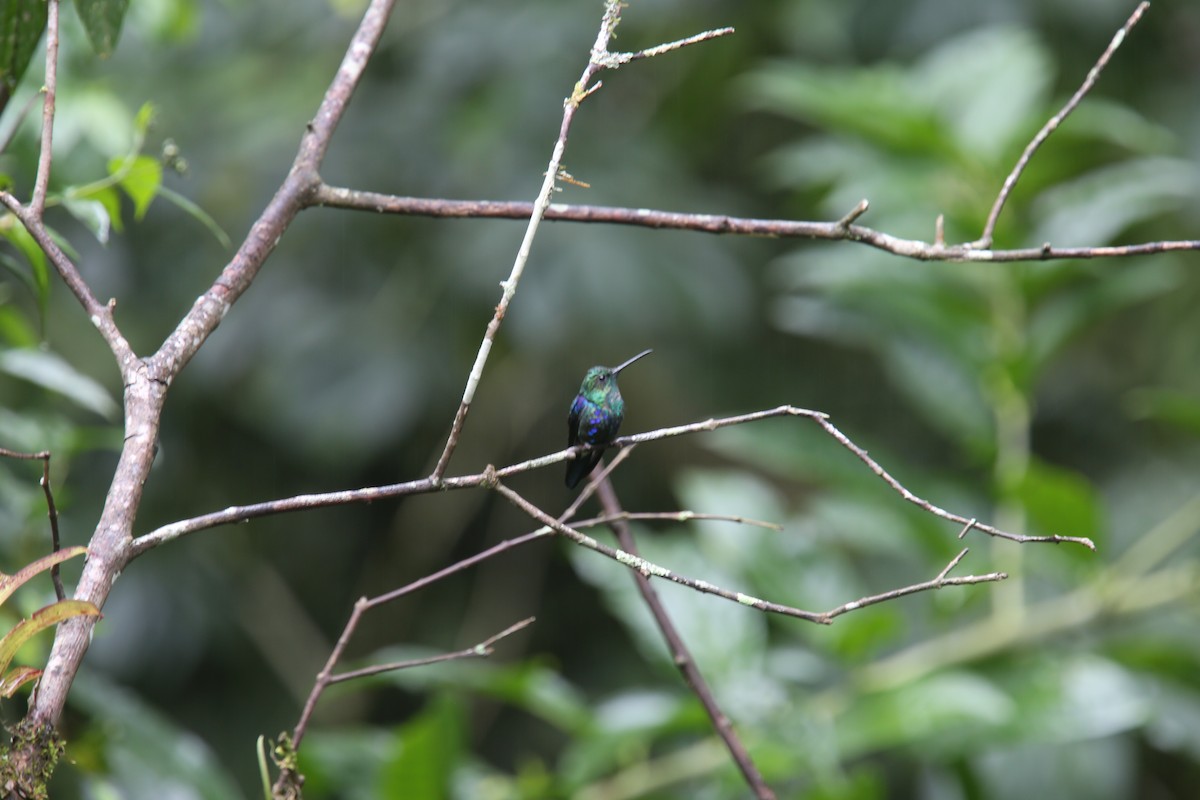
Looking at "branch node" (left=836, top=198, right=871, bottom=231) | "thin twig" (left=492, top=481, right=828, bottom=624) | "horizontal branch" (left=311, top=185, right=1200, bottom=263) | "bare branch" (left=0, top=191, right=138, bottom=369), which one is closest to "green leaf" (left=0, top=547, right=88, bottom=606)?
"bare branch" (left=0, top=191, right=138, bottom=369)

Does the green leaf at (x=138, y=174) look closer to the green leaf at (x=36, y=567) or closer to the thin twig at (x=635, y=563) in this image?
the green leaf at (x=36, y=567)

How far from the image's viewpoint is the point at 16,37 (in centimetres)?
133

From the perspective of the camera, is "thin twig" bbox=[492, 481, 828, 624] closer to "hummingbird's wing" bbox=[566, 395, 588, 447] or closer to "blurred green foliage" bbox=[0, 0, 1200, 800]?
"hummingbird's wing" bbox=[566, 395, 588, 447]

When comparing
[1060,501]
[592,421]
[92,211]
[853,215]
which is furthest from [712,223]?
[1060,501]

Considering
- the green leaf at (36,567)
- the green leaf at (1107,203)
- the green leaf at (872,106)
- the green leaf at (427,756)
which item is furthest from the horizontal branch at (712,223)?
the green leaf at (872,106)

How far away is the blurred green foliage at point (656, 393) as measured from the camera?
2.35 metres

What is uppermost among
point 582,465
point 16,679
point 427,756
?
point 582,465

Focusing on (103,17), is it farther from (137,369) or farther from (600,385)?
(600,385)

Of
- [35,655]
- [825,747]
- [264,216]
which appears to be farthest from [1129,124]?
[35,655]

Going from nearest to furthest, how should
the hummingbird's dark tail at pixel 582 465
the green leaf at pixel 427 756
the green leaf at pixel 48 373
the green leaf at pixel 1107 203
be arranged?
1. the hummingbird's dark tail at pixel 582 465
2. the green leaf at pixel 48 373
3. the green leaf at pixel 427 756
4. the green leaf at pixel 1107 203

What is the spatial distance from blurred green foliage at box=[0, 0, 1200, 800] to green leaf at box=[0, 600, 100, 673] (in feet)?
1.93

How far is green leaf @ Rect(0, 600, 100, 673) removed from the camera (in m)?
0.86

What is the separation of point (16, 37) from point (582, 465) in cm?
80

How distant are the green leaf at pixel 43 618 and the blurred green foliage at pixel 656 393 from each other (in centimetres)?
59
